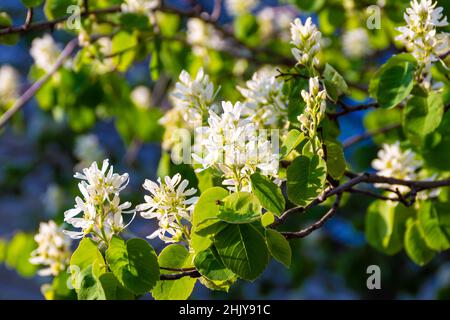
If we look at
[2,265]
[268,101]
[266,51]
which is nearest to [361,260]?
[266,51]

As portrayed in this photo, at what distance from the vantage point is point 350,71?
2.50 m

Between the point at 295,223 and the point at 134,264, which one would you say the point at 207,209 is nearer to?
the point at 134,264

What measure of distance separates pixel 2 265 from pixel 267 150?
13.1ft

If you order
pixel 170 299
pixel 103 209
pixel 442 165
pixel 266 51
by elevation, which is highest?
pixel 266 51

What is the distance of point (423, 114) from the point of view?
1222mm

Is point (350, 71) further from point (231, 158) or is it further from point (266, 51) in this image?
→ point (231, 158)

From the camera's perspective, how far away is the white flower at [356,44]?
2594 millimetres

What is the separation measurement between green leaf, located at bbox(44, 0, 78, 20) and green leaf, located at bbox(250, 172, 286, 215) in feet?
2.54

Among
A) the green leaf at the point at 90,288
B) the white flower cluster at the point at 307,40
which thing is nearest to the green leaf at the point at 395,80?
the white flower cluster at the point at 307,40

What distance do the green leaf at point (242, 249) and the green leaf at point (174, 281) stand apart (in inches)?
3.3

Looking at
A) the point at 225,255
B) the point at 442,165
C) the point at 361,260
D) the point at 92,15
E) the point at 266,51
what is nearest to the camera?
the point at 225,255

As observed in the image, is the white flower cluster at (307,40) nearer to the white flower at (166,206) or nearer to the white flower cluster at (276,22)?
the white flower at (166,206)

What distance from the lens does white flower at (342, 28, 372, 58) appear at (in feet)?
8.51

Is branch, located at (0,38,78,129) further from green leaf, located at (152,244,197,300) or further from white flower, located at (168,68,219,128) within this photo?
green leaf, located at (152,244,197,300)
